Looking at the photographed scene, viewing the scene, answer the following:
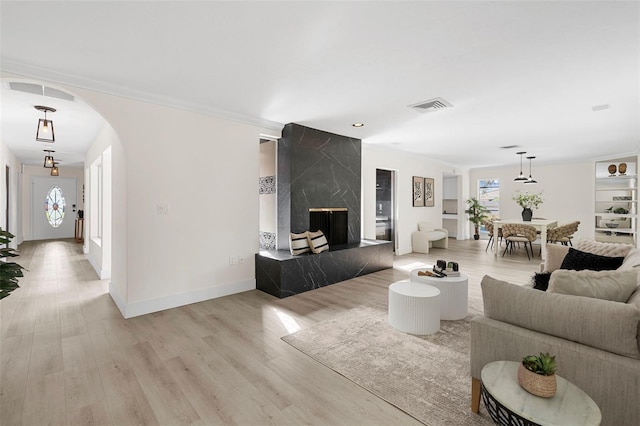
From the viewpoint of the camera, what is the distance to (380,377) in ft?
7.18

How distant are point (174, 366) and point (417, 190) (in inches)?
270

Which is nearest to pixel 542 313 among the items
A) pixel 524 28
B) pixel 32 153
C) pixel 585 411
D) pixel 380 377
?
pixel 585 411

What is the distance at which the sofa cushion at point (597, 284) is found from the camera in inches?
69.3

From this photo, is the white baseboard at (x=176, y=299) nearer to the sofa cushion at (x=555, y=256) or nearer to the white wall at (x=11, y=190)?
the white wall at (x=11, y=190)

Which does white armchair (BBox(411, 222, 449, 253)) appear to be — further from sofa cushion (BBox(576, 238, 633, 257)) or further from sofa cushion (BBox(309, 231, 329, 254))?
sofa cushion (BBox(576, 238, 633, 257))

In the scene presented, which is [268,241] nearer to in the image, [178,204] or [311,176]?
[311,176]

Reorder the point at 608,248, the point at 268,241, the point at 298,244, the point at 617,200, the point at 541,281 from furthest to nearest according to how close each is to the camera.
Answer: the point at 617,200 < the point at 268,241 < the point at 298,244 < the point at 608,248 < the point at 541,281

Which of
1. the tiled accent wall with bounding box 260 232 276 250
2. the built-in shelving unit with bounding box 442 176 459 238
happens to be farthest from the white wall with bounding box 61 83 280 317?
the built-in shelving unit with bounding box 442 176 459 238

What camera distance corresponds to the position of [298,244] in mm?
4438

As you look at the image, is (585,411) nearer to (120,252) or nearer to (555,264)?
(555,264)

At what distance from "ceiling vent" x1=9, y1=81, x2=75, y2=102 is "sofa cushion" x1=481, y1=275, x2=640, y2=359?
4500mm

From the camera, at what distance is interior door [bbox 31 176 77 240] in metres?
9.41

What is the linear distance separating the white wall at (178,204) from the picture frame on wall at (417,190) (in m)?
4.72

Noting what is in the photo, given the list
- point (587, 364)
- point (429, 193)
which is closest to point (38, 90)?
point (587, 364)
